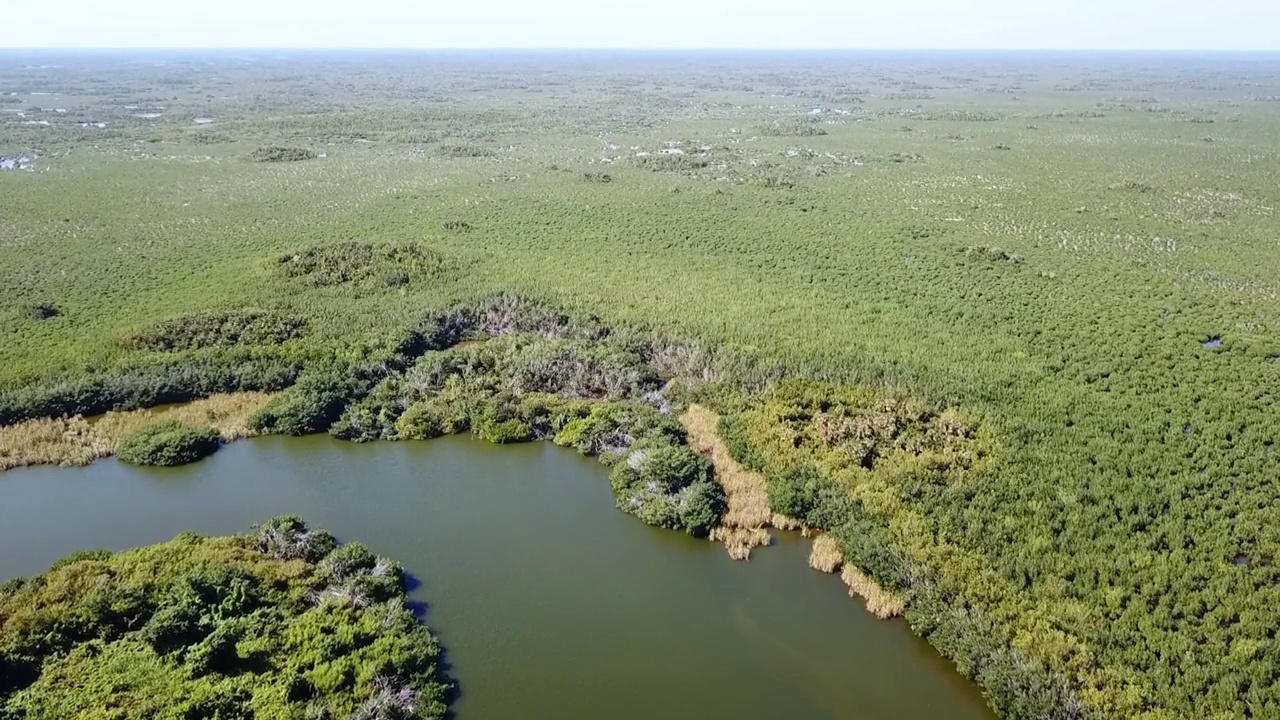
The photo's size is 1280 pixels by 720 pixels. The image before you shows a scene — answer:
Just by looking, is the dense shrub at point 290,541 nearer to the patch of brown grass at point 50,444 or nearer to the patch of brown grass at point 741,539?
the patch of brown grass at point 50,444

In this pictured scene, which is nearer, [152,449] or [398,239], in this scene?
[152,449]

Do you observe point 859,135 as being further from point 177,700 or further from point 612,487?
point 177,700

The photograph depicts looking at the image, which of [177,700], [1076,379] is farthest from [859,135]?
[177,700]

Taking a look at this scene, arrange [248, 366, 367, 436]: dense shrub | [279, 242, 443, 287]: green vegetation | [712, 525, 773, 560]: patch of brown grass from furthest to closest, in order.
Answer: [279, 242, 443, 287]: green vegetation, [248, 366, 367, 436]: dense shrub, [712, 525, 773, 560]: patch of brown grass

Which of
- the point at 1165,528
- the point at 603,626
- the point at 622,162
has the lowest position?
the point at 603,626

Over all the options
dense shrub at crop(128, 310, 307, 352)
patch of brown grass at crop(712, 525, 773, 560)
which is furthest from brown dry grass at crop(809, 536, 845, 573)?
dense shrub at crop(128, 310, 307, 352)

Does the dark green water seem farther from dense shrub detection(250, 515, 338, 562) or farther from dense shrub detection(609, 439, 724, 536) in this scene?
dense shrub detection(250, 515, 338, 562)

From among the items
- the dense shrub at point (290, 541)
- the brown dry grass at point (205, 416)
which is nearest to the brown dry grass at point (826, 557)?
the dense shrub at point (290, 541)
